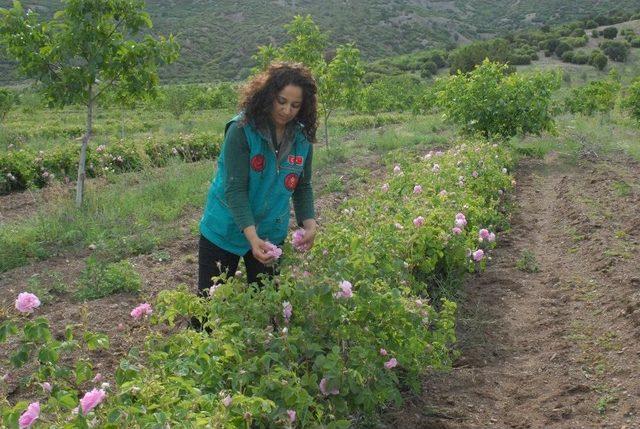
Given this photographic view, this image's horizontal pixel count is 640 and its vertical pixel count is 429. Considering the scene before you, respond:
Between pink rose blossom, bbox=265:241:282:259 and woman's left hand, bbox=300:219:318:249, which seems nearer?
pink rose blossom, bbox=265:241:282:259

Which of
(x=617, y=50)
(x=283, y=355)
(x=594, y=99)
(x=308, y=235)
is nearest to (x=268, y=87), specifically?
(x=308, y=235)

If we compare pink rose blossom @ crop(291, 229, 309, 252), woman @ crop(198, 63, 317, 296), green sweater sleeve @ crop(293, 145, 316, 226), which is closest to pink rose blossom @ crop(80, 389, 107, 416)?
woman @ crop(198, 63, 317, 296)

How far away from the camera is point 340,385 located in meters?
2.48

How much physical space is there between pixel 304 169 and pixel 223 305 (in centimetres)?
92

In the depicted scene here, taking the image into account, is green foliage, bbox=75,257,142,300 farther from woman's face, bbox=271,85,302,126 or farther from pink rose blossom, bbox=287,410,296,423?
pink rose blossom, bbox=287,410,296,423

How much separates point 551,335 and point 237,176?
275 cm

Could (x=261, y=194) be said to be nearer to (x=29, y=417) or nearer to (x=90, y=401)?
(x=90, y=401)

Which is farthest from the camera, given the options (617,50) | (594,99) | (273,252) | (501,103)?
(617,50)

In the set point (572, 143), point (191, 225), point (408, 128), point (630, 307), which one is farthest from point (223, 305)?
point (408, 128)

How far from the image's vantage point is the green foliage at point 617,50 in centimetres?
4850

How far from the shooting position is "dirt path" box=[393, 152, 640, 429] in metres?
3.46

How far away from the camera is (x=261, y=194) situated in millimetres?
3148

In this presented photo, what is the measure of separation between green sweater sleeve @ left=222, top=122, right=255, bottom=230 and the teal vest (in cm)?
4

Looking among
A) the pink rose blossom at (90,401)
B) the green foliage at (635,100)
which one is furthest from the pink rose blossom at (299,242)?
the green foliage at (635,100)
